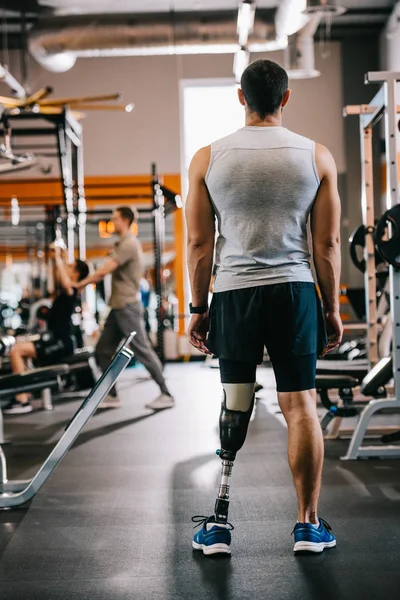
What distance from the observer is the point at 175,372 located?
907 centimetres

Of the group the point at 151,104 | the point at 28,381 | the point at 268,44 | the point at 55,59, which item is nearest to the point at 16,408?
the point at 28,381

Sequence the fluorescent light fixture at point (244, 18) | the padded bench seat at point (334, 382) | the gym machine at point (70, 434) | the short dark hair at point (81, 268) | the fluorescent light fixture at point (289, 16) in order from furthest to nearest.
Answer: the fluorescent light fixture at point (289, 16) < the fluorescent light fixture at point (244, 18) < the short dark hair at point (81, 268) < the padded bench seat at point (334, 382) < the gym machine at point (70, 434)

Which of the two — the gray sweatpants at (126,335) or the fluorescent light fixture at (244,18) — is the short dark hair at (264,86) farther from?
the fluorescent light fixture at (244,18)

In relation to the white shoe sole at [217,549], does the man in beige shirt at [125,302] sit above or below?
above

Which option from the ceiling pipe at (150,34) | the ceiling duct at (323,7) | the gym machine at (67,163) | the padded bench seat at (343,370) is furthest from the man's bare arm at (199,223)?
the ceiling pipe at (150,34)

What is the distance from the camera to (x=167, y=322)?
468 inches

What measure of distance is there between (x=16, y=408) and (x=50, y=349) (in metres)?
0.54

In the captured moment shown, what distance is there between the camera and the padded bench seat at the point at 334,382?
3.89 m

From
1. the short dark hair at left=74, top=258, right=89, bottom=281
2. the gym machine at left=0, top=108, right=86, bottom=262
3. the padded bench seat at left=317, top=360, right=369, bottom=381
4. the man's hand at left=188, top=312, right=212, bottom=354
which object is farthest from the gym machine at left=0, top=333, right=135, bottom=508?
the gym machine at left=0, top=108, right=86, bottom=262

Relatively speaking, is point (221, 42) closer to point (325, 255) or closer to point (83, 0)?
point (83, 0)

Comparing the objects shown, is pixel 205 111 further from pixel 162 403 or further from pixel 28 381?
pixel 28 381

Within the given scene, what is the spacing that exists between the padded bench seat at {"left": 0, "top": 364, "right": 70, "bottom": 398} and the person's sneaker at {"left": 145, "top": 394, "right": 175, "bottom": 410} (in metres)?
2.18

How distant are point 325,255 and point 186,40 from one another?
663 centimetres

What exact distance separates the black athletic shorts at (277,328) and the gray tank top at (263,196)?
0.04 meters
